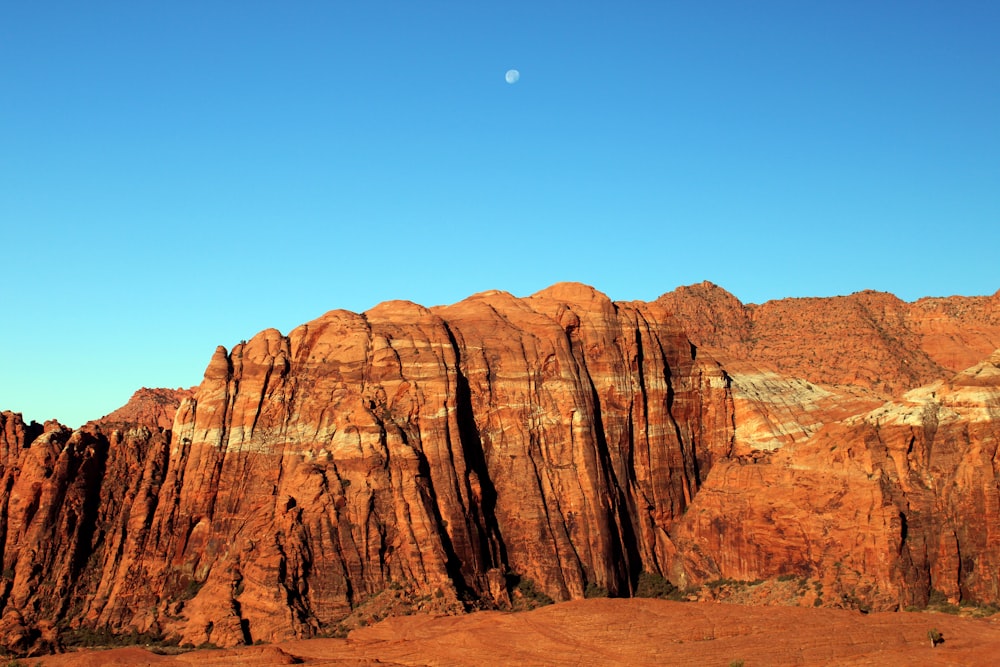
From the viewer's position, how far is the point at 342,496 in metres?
74.6

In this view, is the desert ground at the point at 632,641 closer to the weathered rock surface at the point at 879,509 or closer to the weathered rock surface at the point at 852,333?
the weathered rock surface at the point at 879,509

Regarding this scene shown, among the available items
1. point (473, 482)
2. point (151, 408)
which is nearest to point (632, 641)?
point (473, 482)

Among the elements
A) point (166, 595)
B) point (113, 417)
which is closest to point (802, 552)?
point (166, 595)

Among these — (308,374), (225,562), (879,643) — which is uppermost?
(308,374)

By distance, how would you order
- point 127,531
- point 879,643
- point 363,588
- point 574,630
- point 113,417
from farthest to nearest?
point 113,417
point 127,531
point 363,588
point 574,630
point 879,643

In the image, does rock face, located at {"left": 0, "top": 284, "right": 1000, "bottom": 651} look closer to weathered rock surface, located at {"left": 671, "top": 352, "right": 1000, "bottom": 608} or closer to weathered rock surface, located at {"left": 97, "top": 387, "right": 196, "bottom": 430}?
weathered rock surface, located at {"left": 671, "top": 352, "right": 1000, "bottom": 608}

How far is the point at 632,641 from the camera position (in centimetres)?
6444

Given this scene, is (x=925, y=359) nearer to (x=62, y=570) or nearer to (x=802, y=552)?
(x=802, y=552)

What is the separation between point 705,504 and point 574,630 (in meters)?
18.9

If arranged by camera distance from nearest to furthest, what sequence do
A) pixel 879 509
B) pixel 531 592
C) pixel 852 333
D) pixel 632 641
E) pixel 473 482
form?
1. pixel 632 641
2. pixel 879 509
3. pixel 531 592
4. pixel 473 482
5. pixel 852 333

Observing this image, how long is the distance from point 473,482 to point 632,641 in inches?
683

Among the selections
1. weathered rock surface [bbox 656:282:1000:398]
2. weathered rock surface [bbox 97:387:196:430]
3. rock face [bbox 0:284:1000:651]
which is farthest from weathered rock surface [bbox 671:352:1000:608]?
weathered rock surface [bbox 97:387:196:430]

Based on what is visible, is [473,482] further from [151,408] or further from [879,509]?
[151,408]

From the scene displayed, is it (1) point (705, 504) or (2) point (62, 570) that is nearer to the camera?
(2) point (62, 570)
